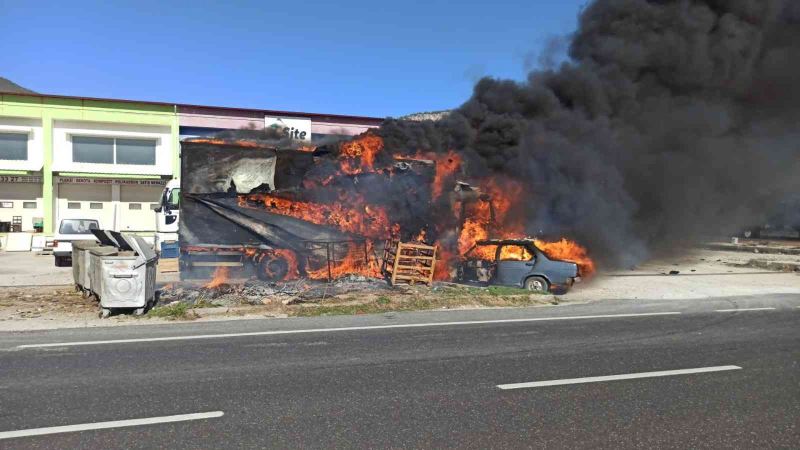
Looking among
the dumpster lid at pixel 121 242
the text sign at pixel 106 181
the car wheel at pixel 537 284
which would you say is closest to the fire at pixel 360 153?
the car wheel at pixel 537 284

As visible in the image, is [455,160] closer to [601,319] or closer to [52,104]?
[601,319]

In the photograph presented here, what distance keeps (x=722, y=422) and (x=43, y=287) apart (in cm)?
1355

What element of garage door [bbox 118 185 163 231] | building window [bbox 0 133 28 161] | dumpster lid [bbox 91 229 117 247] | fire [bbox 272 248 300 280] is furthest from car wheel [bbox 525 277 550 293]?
building window [bbox 0 133 28 161]

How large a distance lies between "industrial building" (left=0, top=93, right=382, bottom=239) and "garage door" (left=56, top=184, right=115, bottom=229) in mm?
41

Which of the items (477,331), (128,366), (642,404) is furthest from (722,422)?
(128,366)

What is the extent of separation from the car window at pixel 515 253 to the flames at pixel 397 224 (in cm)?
2

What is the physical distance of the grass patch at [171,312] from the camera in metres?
8.94

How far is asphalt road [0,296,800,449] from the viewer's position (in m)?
3.90

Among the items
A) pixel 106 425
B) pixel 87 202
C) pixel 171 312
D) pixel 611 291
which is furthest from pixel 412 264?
pixel 87 202

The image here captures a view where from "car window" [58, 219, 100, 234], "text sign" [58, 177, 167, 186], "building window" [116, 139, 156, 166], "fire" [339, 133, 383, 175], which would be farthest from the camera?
"building window" [116, 139, 156, 166]

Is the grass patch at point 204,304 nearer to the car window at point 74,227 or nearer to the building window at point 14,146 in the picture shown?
the car window at point 74,227

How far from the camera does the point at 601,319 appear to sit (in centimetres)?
902

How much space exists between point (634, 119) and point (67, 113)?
80.4ft

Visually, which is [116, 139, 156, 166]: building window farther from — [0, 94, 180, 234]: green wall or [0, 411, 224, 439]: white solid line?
[0, 411, 224, 439]: white solid line
